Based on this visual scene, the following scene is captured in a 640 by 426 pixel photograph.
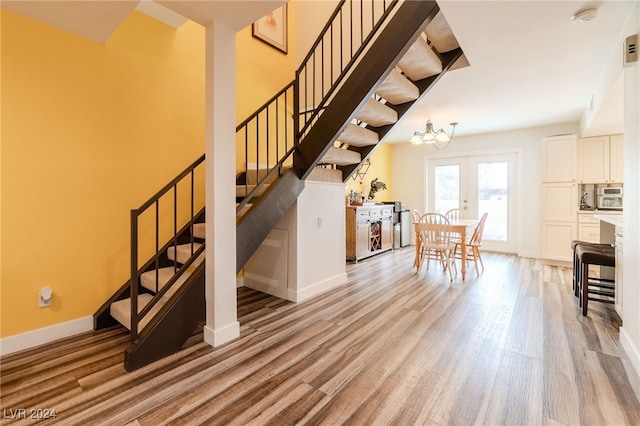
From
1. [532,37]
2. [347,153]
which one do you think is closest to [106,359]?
[347,153]

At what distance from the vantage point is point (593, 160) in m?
4.60

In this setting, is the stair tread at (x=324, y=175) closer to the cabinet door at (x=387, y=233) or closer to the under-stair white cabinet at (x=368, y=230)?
the under-stair white cabinet at (x=368, y=230)

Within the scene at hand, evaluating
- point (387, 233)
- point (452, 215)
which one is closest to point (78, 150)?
point (387, 233)

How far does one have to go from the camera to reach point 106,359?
2.00 m

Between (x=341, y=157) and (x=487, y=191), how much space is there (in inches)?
176

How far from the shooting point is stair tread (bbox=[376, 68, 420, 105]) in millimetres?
2691

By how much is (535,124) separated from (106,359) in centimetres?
707

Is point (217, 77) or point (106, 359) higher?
point (217, 77)

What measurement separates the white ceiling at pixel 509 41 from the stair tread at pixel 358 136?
1141mm

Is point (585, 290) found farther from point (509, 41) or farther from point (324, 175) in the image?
point (324, 175)

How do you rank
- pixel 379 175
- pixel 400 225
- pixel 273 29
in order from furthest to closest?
Answer: pixel 379 175 < pixel 400 225 < pixel 273 29

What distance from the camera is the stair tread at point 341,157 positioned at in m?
3.05

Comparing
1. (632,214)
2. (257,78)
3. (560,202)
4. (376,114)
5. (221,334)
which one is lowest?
(221,334)

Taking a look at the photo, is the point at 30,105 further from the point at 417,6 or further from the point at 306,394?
the point at 417,6
